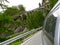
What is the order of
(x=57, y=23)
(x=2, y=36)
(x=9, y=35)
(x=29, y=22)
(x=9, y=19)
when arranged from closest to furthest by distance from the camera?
(x=57, y=23)
(x=9, y=19)
(x=2, y=36)
(x=9, y=35)
(x=29, y=22)

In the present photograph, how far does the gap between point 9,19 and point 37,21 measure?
1349cm

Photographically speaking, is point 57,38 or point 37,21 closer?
point 57,38

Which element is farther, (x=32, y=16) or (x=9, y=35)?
(x=32, y=16)

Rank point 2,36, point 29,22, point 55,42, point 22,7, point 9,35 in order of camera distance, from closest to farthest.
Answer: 1. point 55,42
2. point 2,36
3. point 9,35
4. point 29,22
5. point 22,7

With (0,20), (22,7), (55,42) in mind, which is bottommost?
(22,7)

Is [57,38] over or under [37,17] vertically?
over

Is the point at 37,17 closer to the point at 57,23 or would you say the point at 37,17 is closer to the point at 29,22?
the point at 29,22

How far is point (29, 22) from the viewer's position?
87.4 feet

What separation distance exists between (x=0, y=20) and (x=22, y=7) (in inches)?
1573

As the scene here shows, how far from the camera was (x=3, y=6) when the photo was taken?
16.1 metres

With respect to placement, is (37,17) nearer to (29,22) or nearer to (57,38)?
(29,22)

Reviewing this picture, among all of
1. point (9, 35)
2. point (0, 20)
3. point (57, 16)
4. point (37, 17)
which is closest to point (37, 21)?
point (37, 17)

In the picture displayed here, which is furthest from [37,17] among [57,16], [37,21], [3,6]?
[57,16]

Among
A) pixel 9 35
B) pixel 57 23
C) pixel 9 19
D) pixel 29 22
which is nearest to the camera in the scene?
pixel 57 23
